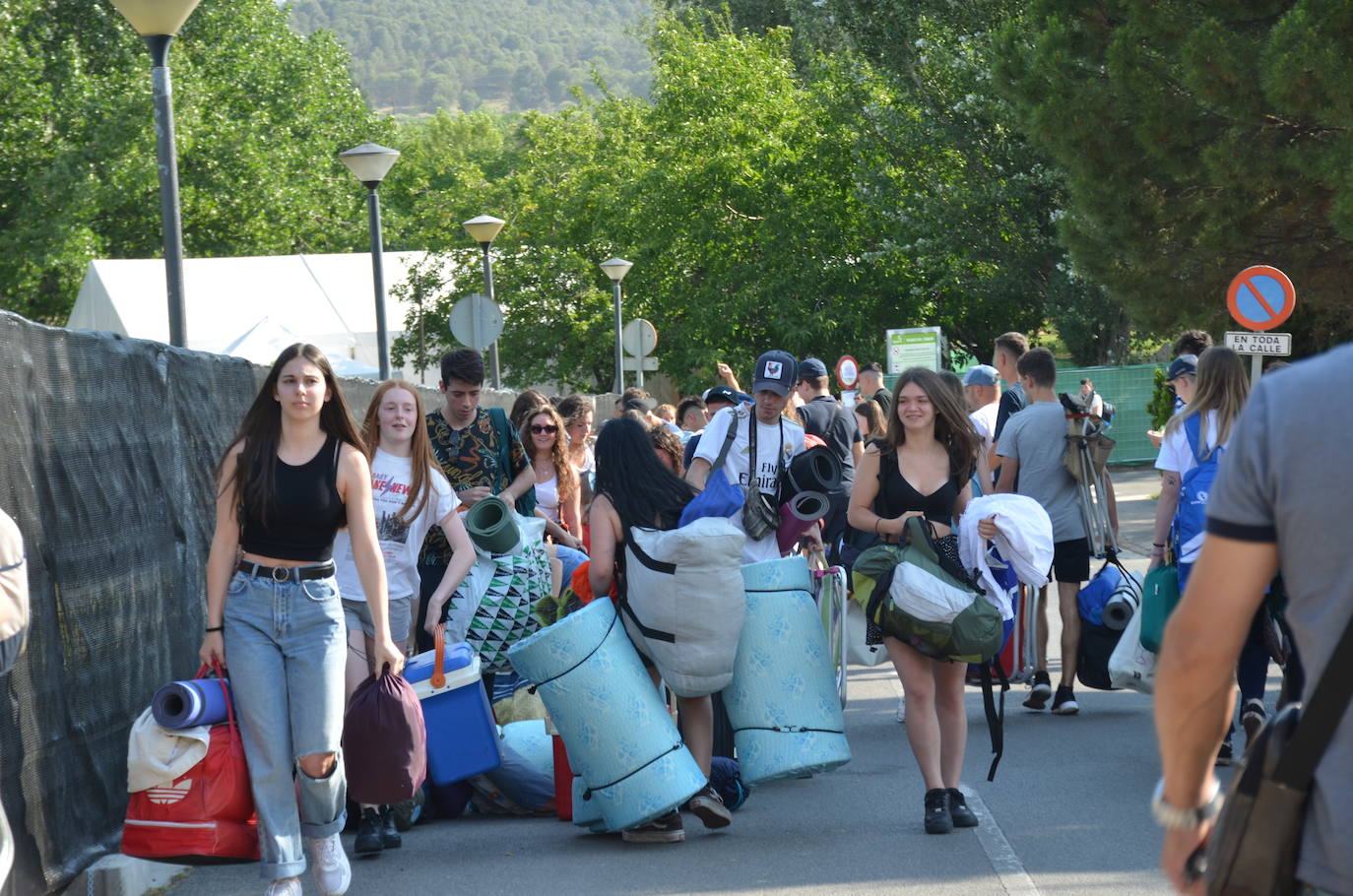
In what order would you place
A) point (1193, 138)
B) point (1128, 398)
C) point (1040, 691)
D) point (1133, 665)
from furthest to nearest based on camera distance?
point (1128, 398) < point (1193, 138) < point (1040, 691) < point (1133, 665)

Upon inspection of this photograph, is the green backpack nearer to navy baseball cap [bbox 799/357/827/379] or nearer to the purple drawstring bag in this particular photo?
the purple drawstring bag

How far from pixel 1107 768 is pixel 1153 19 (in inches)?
548

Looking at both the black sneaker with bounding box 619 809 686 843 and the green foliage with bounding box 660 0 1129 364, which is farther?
the green foliage with bounding box 660 0 1129 364

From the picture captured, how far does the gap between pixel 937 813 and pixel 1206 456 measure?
213cm

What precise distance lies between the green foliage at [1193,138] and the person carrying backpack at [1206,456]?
10.1m

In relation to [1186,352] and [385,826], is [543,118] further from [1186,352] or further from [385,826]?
[385,826]

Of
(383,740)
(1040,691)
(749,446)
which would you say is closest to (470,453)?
(749,446)

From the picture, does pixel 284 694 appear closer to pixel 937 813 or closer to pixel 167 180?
pixel 937 813

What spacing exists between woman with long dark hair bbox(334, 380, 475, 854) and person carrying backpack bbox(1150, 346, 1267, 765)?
310 centimetres

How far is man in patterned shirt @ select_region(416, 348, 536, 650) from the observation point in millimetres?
7555

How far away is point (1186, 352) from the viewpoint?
31.8 feet

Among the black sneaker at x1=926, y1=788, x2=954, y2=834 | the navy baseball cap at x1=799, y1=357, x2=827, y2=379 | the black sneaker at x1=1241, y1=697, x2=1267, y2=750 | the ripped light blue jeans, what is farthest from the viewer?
the navy baseball cap at x1=799, y1=357, x2=827, y2=379

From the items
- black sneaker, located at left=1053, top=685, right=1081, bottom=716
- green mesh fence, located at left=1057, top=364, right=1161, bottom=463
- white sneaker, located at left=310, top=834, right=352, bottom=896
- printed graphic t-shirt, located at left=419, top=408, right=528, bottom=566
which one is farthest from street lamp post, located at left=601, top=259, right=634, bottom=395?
white sneaker, located at left=310, top=834, right=352, bottom=896

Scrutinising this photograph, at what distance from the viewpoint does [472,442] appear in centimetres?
775
